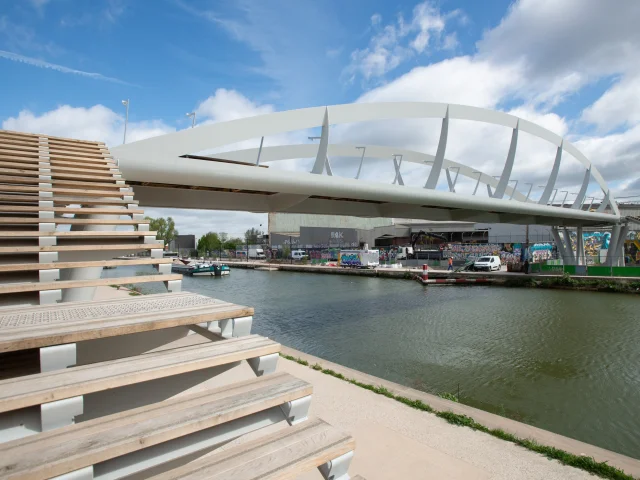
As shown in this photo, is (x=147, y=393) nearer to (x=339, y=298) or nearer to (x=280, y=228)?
(x=339, y=298)

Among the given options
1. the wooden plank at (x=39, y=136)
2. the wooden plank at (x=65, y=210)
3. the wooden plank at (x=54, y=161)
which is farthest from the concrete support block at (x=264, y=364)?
the wooden plank at (x=39, y=136)

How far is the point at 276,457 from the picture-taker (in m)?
1.71

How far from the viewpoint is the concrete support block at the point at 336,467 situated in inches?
72.0

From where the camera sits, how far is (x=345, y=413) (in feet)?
15.9

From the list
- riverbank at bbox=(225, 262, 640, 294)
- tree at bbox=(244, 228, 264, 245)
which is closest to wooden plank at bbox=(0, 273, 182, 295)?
riverbank at bbox=(225, 262, 640, 294)

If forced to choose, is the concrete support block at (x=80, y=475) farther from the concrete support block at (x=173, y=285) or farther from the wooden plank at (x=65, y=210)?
the wooden plank at (x=65, y=210)

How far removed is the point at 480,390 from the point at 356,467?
4748 millimetres

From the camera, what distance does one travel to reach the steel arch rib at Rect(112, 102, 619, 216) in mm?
8070

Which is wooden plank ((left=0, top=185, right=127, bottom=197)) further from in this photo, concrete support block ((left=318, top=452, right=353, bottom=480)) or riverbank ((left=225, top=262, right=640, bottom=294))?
riverbank ((left=225, top=262, right=640, bottom=294))

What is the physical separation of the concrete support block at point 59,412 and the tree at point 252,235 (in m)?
88.3

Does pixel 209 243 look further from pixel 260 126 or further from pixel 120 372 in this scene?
pixel 120 372

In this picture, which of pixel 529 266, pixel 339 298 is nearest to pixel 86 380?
pixel 339 298

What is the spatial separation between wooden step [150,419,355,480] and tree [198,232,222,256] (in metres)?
92.9

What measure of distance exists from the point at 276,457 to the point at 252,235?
9389cm
